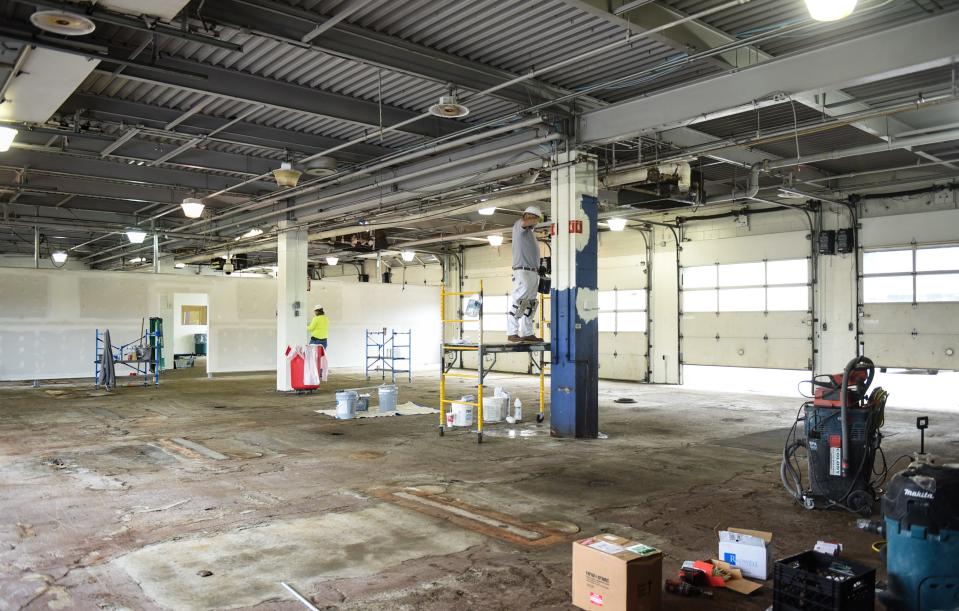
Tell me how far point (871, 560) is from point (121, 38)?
26.7 ft

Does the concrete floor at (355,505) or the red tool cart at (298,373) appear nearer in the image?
the concrete floor at (355,505)

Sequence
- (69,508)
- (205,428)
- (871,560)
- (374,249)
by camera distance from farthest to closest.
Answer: (374,249) → (205,428) → (69,508) → (871,560)

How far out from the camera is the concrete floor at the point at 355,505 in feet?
12.5

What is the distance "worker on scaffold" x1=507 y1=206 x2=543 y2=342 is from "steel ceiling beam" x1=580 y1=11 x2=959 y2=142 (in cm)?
151

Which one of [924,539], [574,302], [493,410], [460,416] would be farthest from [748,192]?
[924,539]

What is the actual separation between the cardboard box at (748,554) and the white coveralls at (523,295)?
4.85 metres

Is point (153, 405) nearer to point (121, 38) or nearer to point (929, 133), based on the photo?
point (121, 38)

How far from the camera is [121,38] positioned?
689 cm

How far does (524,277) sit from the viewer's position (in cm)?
Answer: 872

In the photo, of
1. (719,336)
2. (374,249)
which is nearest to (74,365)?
(374,249)

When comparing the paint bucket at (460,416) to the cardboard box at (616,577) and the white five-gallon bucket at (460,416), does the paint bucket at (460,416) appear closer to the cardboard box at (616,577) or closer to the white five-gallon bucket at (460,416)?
the white five-gallon bucket at (460,416)

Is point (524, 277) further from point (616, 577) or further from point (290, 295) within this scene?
point (290, 295)

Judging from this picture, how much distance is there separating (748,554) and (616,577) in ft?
3.96

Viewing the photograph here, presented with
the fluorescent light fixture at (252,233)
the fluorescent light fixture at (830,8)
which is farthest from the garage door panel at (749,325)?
the fluorescent light fixture at (830,8)
